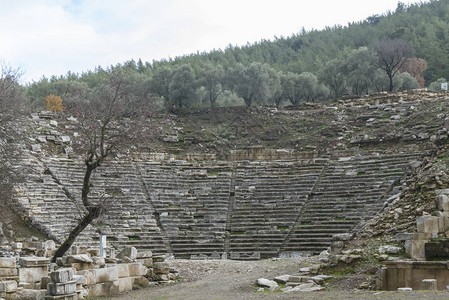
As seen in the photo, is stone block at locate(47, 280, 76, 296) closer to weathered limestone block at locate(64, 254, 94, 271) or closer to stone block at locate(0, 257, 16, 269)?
stone block at locate(0, 257, 16, 269)

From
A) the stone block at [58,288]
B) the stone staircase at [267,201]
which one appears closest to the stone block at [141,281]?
the stone block at [58,288]

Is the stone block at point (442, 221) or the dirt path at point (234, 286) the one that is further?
the stone block at point (442, 221)

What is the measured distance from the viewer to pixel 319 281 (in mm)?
13000

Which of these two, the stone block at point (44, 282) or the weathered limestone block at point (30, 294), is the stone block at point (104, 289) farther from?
the weathered limestone block at point (30, 294)

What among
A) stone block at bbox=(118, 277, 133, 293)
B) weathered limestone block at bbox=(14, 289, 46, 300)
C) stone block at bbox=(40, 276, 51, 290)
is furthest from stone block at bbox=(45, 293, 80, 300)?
stone block at bbox=(118, 277, 133, 293)

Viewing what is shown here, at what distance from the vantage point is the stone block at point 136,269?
1403 cm

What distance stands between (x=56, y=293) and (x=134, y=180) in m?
16.2

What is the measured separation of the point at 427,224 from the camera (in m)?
13.8

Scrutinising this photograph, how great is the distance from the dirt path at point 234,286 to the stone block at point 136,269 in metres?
0.63

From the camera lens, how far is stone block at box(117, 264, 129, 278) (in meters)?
13.4

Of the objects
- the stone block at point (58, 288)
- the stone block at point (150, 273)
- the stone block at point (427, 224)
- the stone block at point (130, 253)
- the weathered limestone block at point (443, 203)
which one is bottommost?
the stone block at point (150, 273)

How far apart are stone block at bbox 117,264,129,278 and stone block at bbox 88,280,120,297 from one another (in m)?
0.49

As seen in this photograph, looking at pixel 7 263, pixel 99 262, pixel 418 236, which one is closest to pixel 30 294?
pixel 7 263

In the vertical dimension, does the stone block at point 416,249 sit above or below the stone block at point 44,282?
above
